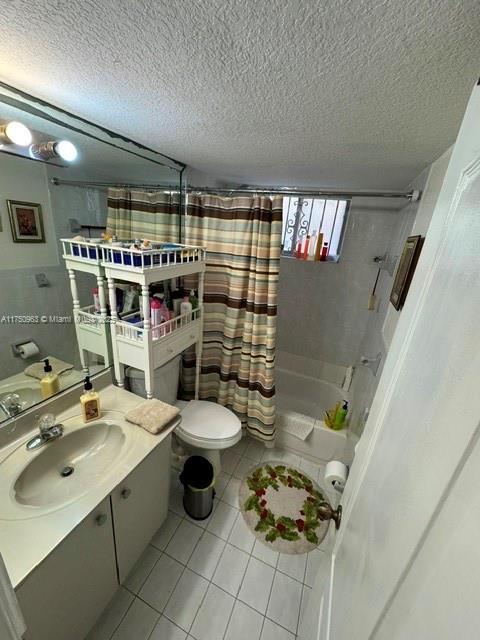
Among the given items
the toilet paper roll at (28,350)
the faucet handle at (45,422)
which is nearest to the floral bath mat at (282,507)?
the faucet handle at (45,422)

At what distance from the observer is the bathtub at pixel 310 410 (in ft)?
6.21

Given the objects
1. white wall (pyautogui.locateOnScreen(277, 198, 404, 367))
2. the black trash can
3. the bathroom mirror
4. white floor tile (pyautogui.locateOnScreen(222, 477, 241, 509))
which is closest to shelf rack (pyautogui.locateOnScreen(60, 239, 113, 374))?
the bathroom mirror

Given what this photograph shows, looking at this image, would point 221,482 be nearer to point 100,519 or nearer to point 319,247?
point 100,519

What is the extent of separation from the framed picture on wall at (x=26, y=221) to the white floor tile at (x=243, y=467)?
1.87 meters

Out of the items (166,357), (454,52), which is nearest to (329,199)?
(454,52)

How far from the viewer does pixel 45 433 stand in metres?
1.00

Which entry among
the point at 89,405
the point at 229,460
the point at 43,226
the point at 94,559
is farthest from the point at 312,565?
the point at 43,226

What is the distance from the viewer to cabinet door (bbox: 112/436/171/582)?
1.01 metres

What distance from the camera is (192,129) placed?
1.05m

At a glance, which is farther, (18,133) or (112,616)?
(112,616)

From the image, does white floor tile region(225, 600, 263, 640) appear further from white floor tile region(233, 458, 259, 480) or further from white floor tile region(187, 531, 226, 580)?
white floor tile region(233, 458, 259, 480)

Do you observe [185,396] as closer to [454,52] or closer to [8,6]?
[8,6]

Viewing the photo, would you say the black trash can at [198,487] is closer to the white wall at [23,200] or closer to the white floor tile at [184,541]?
the white floor tile at [184,541]

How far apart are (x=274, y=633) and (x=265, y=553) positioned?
0.30 meters
